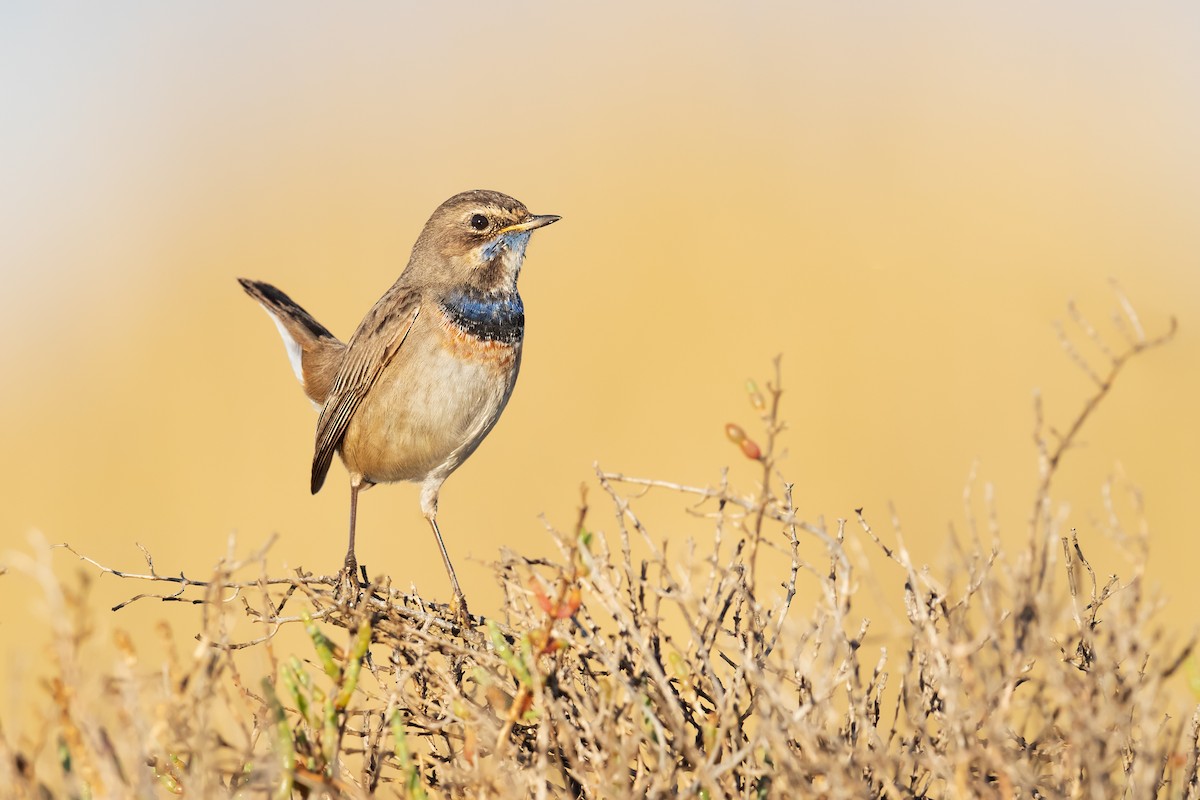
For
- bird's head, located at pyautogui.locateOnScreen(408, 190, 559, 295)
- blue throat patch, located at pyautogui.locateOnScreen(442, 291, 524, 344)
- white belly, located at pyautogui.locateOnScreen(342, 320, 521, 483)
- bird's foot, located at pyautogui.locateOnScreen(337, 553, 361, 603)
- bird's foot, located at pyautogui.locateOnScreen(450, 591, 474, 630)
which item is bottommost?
bird's foot, located at pyautogui.locateOnScreen(450, 591, 474, 630)

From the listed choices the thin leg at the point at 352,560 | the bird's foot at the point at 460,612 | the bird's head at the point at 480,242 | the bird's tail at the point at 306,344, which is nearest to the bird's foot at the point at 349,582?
→ the thin leg at the point at 352,560

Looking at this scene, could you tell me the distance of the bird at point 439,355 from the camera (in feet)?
17.7

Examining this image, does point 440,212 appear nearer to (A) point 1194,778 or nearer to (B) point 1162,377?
(A) point 1194,778

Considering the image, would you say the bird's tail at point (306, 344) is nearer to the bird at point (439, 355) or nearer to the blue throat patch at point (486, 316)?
the bird at point (439, 355)

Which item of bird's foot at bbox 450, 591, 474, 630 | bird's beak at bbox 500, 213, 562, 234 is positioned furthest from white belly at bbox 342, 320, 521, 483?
bird's foot at bbox 450, 591, 474, 630

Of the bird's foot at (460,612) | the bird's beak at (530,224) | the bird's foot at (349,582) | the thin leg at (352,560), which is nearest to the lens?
the bird's foot at (460,612)

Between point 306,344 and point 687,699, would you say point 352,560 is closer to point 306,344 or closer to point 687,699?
point 306,344

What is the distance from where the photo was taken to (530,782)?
288 centimetres

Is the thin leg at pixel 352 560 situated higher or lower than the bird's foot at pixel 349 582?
higher

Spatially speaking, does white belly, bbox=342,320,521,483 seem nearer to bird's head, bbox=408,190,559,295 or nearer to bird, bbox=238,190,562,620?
bird, bbox=238,190,562,620

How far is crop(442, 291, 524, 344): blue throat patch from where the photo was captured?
5.41 metres

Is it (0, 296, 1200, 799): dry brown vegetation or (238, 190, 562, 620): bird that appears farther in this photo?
(238, 190, 562, 620): bird

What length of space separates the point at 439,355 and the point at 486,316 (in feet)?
0.89

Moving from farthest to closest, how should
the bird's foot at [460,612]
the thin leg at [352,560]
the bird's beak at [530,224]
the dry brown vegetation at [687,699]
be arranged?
the bird's beak at [530,224], the thin leg at [352,560], the bird's foot at [460,612], the dry brown vegetation at [687,699]
